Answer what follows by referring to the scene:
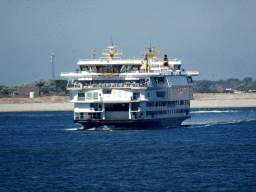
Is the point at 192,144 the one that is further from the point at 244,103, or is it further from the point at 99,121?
the point at 244,103

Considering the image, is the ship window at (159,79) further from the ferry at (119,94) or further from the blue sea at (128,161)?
the blue sea at (128,161)

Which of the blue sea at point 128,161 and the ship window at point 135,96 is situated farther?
the ship window at point 135,96

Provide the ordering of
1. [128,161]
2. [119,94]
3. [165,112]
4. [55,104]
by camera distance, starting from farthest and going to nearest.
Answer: [55,104] → [165,112] → [119,94] → [128,161]

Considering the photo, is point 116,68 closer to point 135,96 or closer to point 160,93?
point 135,96

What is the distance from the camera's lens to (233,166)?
129 ft

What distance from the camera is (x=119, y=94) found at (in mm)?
60875

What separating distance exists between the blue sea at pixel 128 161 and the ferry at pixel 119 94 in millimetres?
1924

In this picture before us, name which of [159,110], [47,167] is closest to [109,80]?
[159,110]

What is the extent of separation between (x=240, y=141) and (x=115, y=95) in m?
15.5

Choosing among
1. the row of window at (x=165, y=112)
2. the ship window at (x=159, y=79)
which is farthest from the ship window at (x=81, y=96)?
the ship window at (x=159, y=79)

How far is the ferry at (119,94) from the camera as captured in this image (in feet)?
200

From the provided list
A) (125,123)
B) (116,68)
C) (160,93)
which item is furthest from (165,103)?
(125,123)

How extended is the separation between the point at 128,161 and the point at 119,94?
19.4m

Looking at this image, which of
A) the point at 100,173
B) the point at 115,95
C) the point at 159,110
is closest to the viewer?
the point at 100,173
